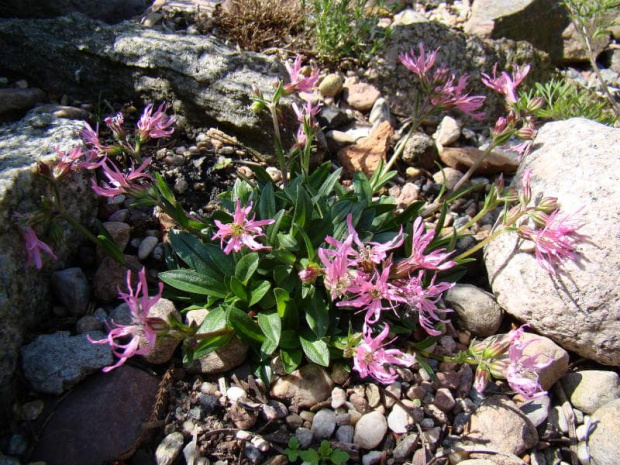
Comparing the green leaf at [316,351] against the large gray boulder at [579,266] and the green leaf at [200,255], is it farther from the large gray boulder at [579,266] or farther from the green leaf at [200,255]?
the large gray boulder at [579,266]

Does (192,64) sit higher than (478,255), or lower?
higher

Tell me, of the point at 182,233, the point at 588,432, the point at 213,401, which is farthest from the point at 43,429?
the point at 588,432

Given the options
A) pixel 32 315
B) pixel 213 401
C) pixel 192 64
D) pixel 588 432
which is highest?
pixel 192 64

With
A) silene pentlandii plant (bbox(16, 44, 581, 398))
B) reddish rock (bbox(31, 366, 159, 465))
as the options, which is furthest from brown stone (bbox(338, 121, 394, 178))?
reddish rock (bbox(31, 366, 159, 465))

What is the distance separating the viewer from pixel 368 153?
3.48 meters

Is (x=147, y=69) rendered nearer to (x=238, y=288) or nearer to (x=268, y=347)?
(x=238, y=288)

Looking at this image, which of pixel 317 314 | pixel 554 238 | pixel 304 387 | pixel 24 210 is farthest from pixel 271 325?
pixel 554 238

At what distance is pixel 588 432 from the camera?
2.47 m

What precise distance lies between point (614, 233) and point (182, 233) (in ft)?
7.10

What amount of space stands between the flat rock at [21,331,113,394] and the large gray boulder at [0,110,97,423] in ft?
0.25

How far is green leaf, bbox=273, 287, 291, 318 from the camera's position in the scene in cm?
242

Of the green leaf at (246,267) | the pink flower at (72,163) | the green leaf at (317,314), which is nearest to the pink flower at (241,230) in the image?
the green leaf at (246,267)

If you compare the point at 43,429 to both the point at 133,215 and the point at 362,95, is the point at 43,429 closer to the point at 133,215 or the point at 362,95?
the point at 133,215

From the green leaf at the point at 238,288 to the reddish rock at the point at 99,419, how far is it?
55 cm
